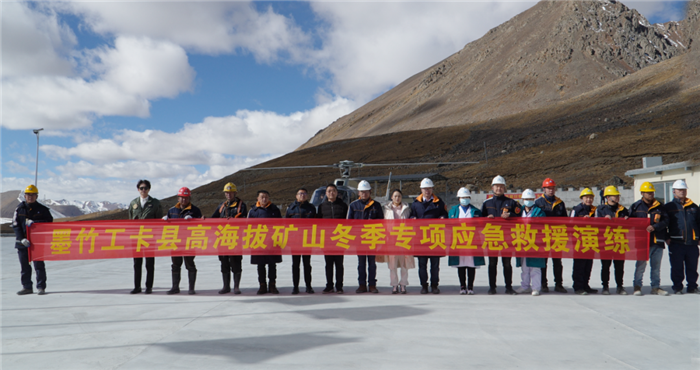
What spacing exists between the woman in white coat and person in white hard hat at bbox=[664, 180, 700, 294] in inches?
177

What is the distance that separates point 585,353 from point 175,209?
7.01 metres

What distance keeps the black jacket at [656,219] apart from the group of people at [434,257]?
0.05 feet

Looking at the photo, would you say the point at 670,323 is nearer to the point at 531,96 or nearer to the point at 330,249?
the point at 330,249

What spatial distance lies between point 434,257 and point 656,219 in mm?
3859

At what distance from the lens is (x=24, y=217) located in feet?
27.8

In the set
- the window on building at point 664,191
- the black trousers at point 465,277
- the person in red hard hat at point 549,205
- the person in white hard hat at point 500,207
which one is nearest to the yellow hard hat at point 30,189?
the black trousers at point 465,277

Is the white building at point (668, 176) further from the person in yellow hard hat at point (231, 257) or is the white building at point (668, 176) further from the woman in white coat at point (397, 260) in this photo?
the person in yellow hard hat at point (231, 257)

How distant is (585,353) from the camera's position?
4.77 m

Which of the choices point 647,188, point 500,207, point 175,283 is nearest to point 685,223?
point 647,188

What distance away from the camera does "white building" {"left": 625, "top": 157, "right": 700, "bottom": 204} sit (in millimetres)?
18578

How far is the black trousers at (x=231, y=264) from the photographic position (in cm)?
821

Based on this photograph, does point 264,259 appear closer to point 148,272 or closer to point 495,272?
point 148,272

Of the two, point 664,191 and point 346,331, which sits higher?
point 664,191


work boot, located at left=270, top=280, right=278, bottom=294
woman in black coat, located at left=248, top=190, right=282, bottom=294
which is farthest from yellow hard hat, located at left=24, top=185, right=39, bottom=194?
work boot, located at left=270, top=280, right=278, bottom=294
